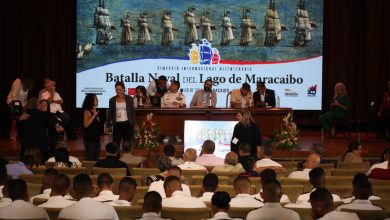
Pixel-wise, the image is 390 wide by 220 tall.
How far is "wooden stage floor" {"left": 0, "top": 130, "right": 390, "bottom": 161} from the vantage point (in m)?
16.5

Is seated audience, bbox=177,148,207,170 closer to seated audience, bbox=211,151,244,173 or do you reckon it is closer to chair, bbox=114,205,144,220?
seated audience, bbox=211,151,244,173

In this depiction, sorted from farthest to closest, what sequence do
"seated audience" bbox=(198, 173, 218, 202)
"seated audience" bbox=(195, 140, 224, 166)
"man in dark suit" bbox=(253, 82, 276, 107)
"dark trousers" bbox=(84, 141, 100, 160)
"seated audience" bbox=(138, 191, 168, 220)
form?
"man in dark suit" bbox=(253, 82, 276, 107) → "dark trousers" bbox=(84, 141, 100, 160) → "seated audience" bbox=(195, 140, 224, 166) → "seated audience" bbox=(198, 173, 218, 202) → "seated audience" bbox=(138, 191, 168, 220)

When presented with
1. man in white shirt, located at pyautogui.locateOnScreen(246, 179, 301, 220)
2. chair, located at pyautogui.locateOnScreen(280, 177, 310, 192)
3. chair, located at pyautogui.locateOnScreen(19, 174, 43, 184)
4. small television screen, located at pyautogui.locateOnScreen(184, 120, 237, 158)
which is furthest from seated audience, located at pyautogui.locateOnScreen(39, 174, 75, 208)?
small television screen, located at pyautogui.locateOnScreen(184, 120, 237, 158)

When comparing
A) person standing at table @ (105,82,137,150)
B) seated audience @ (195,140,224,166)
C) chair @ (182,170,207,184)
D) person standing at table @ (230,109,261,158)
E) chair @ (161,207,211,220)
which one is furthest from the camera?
person standing at table @ (105,82,137,150)

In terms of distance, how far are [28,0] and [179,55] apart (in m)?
3.80

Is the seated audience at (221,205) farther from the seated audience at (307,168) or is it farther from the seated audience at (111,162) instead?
the seated audience at (111,162)

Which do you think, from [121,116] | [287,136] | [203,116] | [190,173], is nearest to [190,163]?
[190,173]

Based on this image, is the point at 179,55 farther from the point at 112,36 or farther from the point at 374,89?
the point at 374,89

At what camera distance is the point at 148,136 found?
16516 mm

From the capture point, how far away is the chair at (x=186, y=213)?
8.02 m

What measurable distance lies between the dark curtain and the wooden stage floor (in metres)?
1.51

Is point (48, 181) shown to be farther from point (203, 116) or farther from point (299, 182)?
point (203, 116)

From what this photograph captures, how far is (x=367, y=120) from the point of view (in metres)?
20.2

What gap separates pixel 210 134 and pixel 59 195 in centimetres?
785
